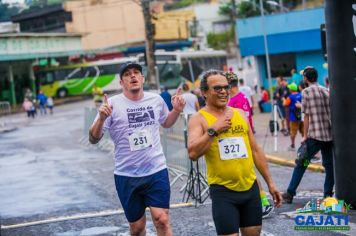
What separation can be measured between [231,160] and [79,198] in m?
6.54

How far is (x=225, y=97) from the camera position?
5574mm

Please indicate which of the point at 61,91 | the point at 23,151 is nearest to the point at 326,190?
the point at 23,151

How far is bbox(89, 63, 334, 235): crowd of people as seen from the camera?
544 cm

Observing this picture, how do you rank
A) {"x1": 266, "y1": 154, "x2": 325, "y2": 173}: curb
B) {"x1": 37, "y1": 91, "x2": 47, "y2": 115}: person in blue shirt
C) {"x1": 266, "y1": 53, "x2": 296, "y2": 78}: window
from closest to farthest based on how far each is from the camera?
{"x1": 266, "y1": 154, "x2": 325, "y2": 173}: curb
{"x1": 266, "y1": 53, "x2": 296, "y2": 78}: window
{"x1": 37, "y1": 91, "x2": 47, "y2": 115}: person in blue shirt

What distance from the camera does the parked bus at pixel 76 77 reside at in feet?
182

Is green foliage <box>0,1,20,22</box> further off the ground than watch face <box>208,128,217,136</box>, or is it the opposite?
green foliage <box>0,1,20,22</box>

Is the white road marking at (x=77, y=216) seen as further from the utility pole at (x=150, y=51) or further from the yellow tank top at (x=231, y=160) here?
the utility pole at (x=150, y=51)

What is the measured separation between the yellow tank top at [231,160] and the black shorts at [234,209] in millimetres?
50

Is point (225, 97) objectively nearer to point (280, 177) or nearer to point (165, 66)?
point (280, 177)

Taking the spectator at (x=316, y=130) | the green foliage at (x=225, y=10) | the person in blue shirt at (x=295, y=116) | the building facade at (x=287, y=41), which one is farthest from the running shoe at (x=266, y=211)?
the green foliage at (x=225, y=10)

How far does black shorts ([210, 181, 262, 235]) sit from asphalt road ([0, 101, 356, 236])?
2240 mm

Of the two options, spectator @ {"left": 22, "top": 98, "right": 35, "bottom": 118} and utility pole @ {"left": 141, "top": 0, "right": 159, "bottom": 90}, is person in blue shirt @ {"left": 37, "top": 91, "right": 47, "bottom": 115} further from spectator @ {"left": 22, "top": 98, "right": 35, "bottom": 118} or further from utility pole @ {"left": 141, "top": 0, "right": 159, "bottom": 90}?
utility pole @ {"left": 141, "top": 0, "right": 159, "bottom": 90}

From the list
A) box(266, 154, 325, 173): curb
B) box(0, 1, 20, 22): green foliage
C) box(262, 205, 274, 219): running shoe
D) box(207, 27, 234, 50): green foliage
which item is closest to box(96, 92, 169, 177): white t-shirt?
box(262, 205, 274, 219): running shoe

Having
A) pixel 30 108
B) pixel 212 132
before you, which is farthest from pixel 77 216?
pixel 30 108
